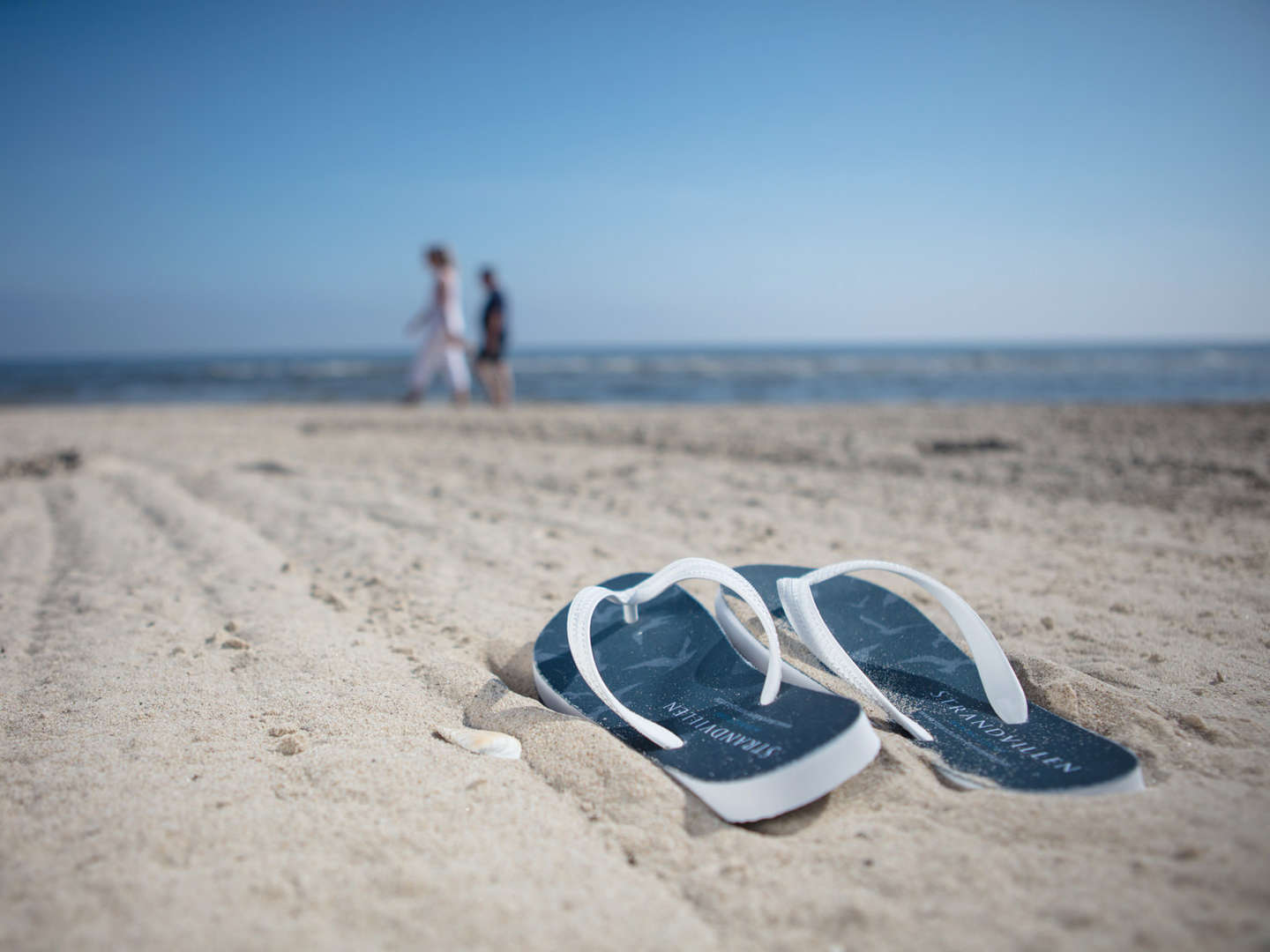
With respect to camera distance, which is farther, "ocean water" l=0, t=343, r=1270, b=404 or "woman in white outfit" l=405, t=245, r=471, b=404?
"ocean water" l=0, t=343, r=1270, b=404

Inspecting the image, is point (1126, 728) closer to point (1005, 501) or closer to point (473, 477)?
point (1005, 501)

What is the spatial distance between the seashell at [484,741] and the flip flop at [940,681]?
644 millimetres

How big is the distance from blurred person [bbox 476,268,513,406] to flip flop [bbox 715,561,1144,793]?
6.77 m

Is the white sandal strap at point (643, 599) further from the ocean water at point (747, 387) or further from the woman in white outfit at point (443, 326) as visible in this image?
the ocean water at point (747, 387)

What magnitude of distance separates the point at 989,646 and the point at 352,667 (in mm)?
1653

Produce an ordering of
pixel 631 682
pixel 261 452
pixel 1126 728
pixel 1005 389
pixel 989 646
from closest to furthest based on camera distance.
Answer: pixel 1126 728 → pixel 989 646 → pixel 631 682 → pixel 261 452 → pixel 1005 389

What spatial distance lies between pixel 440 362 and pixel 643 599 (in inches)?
290

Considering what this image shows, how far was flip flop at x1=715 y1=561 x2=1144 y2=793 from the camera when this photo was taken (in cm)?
138

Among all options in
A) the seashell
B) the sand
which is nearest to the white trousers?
the sand

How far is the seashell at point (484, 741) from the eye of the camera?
5.04 feet

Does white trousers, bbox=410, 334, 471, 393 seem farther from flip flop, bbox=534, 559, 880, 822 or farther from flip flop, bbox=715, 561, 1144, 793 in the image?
flip flop, bbox=715, 561, 1144, 793

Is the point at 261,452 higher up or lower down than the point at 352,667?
higher up

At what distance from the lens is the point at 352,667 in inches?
76.5

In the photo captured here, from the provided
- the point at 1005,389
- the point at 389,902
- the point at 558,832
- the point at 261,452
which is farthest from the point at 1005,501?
the point at 1005,389
